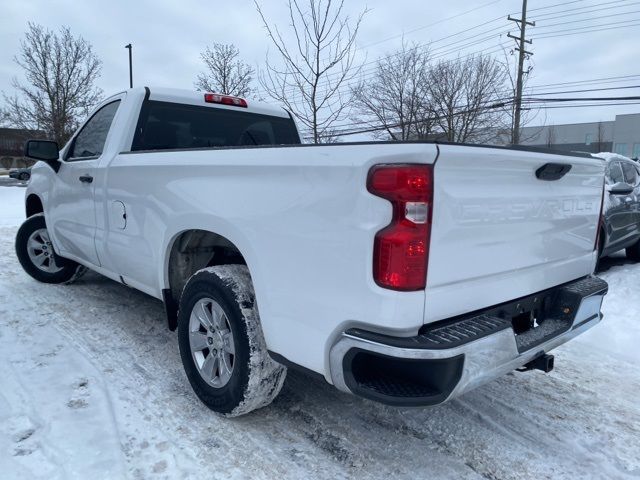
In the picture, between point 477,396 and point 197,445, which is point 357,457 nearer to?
point 197,445

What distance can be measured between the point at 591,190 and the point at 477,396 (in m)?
1.48

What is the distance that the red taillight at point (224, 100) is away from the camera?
4.24 metres

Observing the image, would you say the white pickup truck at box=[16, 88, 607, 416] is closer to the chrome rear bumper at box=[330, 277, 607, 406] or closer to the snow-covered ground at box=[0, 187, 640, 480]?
the chrome rear bumper at box=[330, 277, 607, 406]

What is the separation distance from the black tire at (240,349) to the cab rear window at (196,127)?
1.35 metres

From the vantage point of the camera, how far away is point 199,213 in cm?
274

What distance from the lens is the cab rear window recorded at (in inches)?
154

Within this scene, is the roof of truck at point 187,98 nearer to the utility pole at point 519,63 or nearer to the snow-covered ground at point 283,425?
the snow-covered ground at point 283,425

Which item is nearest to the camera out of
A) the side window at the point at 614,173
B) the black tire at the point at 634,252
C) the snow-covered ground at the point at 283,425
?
the snow-covered ground at the point at 283,425

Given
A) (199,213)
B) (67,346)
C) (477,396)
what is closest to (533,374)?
(477,396)

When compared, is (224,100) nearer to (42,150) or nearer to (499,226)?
(42,150)

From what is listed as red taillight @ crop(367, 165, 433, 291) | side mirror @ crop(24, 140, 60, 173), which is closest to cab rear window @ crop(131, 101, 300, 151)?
side mirror @ crop(24, 140, 60, 173)

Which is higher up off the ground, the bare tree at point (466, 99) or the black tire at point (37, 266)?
the bare tree at point (466, 99)

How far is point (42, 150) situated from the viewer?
14.7ft

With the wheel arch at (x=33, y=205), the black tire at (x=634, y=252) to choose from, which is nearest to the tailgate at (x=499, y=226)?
the wheel arch at (x=33, y=205)
